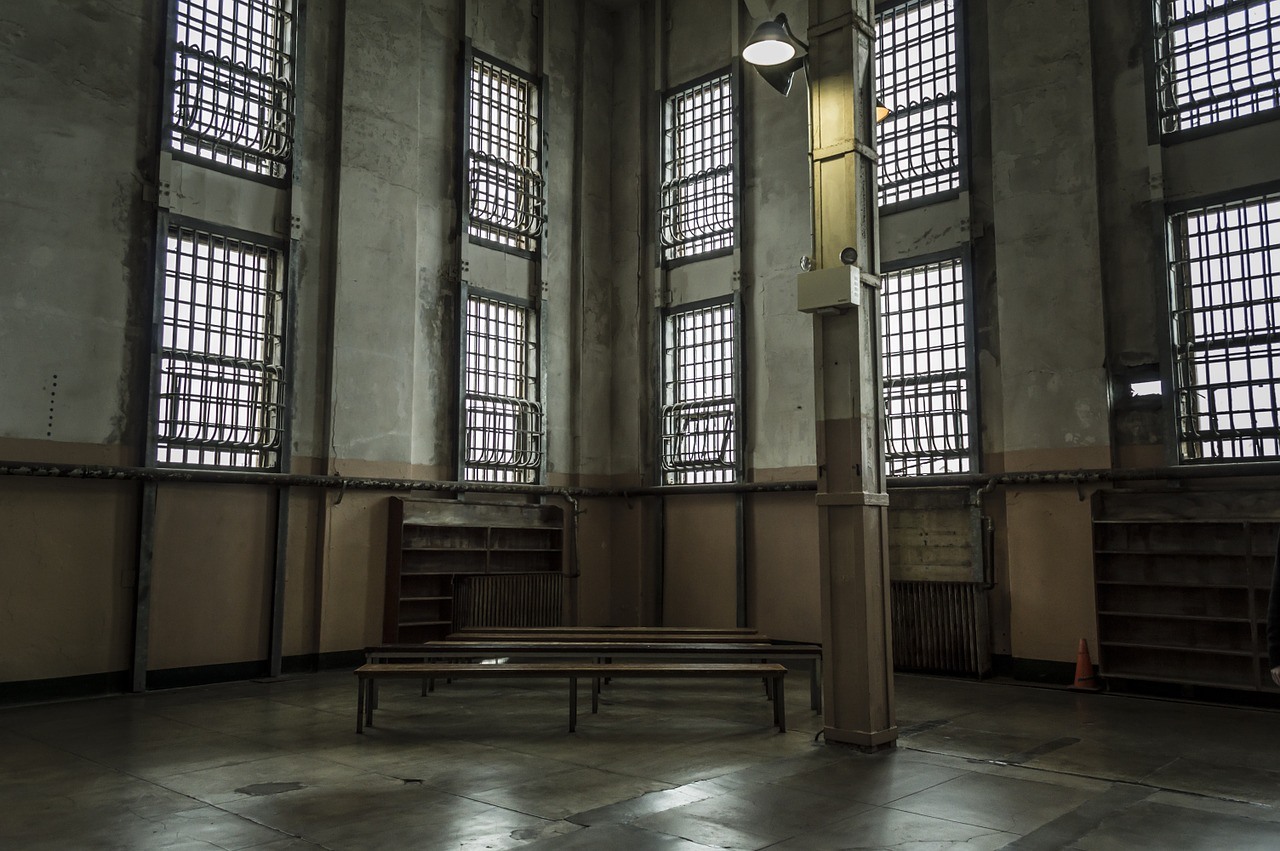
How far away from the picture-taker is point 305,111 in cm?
1018

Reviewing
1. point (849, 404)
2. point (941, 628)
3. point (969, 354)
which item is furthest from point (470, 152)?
point (941, 628)

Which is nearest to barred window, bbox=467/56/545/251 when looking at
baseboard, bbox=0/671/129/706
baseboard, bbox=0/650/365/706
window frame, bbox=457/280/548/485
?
window frame, bbox=457/280/548/485

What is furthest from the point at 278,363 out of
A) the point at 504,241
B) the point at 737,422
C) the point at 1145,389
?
the point at 1145,389

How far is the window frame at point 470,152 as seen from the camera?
453 inches

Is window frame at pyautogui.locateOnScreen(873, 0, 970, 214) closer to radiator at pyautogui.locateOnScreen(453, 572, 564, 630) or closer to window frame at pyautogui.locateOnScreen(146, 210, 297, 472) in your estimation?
radiator at pyautogui.locateOnScreen(453, 572, 564, 630)

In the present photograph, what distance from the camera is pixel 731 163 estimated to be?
12.1 metres

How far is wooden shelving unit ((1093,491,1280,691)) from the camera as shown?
791 cm

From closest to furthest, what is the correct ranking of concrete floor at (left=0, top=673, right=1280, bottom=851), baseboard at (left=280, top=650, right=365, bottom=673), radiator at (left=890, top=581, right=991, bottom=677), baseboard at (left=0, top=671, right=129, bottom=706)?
concrete floor at (left=0, top=673, right=1280, bottom=851) < baseboard at (left=0, top=671, right=129, bottom=706) < radiator at (left=890, top=581, right=991, bottom=677) < baseboard at (left=280, top=650, right=365, bottom=673)

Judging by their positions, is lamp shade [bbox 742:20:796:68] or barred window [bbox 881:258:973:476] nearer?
lamp shade [bbox 742:20:796:68]

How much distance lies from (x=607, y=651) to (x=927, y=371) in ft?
16.3

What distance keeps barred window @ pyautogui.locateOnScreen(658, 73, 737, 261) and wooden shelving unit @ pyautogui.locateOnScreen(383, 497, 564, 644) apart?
160 inches

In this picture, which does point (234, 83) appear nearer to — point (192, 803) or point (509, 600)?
point (509, 600)

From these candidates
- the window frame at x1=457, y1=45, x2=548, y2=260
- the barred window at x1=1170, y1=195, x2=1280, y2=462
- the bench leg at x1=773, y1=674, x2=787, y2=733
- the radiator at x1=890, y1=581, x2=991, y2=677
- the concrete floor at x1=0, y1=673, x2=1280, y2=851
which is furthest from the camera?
the window frame at x1=457, y1=45, x2=548, y2=260

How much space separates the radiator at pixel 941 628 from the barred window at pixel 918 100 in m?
4.34
